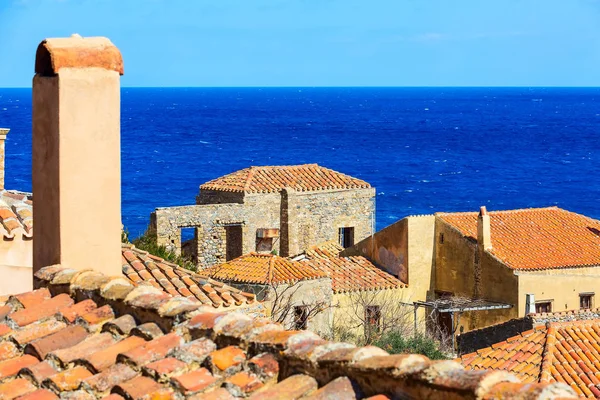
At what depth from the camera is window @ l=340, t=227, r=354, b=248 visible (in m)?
36.8

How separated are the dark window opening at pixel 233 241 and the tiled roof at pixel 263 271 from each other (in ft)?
22.0

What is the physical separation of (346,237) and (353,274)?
7417mm

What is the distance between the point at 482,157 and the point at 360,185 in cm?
8126

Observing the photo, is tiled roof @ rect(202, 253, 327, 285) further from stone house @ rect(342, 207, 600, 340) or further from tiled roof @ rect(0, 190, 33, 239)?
tiled roof @ rect(0, 190, 33, 239)

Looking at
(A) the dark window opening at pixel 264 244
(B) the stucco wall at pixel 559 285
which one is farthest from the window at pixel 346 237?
(B) the stucco wall at pixel 559 285

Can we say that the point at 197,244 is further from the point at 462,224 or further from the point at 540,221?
the point at 540,221

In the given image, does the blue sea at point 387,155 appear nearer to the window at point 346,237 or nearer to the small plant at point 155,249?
the window at point 346,237

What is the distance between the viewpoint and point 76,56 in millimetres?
6625

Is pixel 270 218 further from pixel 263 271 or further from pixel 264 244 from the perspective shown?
pixel 263 271

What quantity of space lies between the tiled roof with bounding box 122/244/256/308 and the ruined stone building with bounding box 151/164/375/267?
16774mm

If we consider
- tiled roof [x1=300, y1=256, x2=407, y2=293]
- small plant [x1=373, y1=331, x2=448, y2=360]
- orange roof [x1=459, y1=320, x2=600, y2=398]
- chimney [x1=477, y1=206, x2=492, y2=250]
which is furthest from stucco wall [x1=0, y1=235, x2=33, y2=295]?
chimney [x1=477, y1=206, x2=492, y2=250]

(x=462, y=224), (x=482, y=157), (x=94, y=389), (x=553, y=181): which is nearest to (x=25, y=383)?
(x=94, y=389)

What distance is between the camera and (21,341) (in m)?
5.63

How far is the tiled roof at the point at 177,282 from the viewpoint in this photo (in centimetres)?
1476
